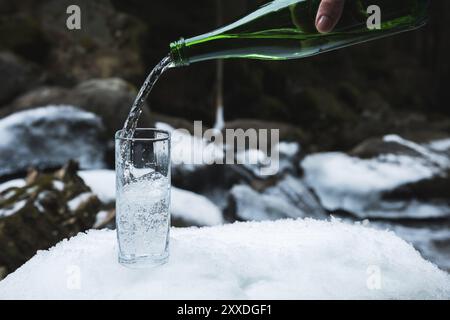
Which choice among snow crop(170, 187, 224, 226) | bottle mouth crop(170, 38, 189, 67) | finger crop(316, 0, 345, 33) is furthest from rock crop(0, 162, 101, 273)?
finger crop(316, 0, 345, 33)

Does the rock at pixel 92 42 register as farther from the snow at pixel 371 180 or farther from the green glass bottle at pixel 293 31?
the green glass bottle at pixel 293 31

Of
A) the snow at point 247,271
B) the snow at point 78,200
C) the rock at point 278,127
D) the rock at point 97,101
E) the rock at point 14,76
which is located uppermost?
the rock at point 14,76

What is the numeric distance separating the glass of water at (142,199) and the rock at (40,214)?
147 cm

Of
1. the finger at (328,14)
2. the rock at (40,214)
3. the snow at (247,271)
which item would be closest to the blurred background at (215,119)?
Result: the rock at (40,214)

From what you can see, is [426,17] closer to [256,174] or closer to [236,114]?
[256,174]

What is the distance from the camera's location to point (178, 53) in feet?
4.06

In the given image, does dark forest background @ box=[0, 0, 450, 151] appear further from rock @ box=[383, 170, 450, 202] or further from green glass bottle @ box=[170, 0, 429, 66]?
green glass bottle @ box=[170, 0, 429, 66]

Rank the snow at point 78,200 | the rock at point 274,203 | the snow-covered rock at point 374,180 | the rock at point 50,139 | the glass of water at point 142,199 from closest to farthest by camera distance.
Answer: the glass of water at point 142,199
the snow at point 78,200
the rock at point 50,139
the rock at point 274,203
the snow-covered rock at point 374,180

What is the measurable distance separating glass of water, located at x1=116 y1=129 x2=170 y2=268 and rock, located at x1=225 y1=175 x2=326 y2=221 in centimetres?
357

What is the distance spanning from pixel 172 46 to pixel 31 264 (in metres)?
Answer: 0.56

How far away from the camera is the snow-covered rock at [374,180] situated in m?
4.91

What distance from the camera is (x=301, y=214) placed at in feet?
15.7

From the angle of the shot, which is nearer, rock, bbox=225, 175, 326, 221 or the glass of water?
the glass of water

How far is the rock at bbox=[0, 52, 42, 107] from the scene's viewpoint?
508cm
